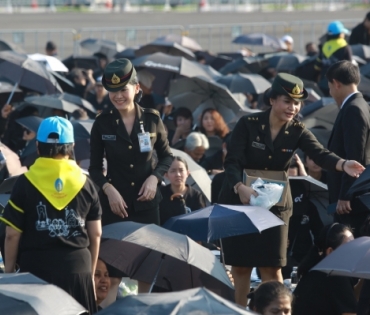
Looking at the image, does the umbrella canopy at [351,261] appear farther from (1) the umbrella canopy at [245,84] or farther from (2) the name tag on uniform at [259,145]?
(1) the umbrella canopy at [245,84]

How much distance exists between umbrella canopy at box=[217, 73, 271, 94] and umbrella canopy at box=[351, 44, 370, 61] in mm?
2579

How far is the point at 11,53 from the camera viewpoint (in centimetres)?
1381

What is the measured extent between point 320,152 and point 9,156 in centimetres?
292

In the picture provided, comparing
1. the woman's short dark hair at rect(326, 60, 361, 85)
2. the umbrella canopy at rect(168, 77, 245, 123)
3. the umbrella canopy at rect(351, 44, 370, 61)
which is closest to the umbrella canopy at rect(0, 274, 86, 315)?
the woman's short dark hair at rect(326, 60, 361, 85)

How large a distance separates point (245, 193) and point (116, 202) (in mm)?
857

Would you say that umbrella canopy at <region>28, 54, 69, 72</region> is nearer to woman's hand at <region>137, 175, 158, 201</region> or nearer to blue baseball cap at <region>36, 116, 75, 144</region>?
woman's hand at <region>137, 175, 158, 201</region>

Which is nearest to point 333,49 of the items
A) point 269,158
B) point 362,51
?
point 362,51

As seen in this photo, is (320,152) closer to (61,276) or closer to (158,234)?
Result: (158,234)

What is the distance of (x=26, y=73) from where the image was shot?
13516 mm

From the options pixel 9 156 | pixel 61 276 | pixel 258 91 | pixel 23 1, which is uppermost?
pixel 61 276

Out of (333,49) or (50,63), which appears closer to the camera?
(50,63)

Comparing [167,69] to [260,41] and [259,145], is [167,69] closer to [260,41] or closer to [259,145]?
[260,41]

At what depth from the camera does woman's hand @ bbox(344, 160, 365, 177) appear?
720cm

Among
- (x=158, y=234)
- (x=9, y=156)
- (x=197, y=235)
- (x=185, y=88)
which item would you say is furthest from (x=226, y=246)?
(x=185, y=88)
